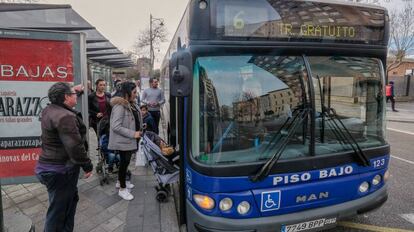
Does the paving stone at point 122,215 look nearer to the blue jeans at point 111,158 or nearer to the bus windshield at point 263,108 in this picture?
the blue jeans at point 111,158

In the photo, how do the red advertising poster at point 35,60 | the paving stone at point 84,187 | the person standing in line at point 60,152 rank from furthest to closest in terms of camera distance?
1. the paving stone at point 84,187
2. the red advertising poster at point 35,60
3. the person standing in line at point 60,152

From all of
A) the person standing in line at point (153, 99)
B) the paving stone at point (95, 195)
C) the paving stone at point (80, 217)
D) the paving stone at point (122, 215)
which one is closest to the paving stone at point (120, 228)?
the paving stone at point (122, 215)

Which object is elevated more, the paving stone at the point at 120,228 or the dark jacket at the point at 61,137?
the dark jacket at the point at 61,137

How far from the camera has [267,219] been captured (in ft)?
8.79

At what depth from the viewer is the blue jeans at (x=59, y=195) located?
275 cm

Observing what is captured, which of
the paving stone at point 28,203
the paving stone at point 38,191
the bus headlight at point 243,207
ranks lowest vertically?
the paving stone at point 28,203

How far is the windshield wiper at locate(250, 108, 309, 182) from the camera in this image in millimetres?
2572

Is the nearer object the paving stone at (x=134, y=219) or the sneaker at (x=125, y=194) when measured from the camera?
the paving stone at (x=134, y=219)

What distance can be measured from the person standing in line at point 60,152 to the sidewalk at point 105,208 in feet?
2.64

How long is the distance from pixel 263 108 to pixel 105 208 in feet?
8.72

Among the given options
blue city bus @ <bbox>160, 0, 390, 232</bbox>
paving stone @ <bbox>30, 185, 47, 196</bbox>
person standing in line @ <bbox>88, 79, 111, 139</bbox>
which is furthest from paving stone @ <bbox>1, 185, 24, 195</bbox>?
blue city bus @ <bbox>160, 0, 390, 232</bbox>

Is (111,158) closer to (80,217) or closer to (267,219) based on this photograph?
(80,217)

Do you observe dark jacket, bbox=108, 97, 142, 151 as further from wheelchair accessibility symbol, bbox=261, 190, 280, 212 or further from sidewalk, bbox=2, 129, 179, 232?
wheelchair accessibility symbol, bbox=261, 190, 280, 212

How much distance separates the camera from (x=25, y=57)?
12.9 feet
